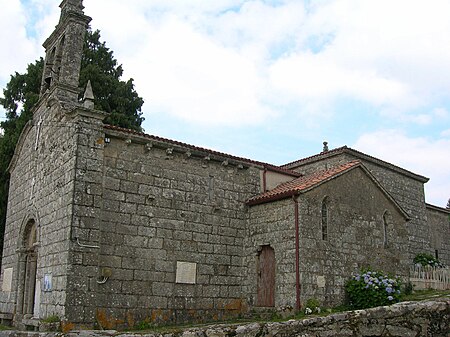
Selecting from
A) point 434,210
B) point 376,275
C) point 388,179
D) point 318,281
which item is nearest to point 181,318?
point 318,281

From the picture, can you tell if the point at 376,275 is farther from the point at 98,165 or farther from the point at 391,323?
the point at 391,323

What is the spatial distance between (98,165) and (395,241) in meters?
10.1

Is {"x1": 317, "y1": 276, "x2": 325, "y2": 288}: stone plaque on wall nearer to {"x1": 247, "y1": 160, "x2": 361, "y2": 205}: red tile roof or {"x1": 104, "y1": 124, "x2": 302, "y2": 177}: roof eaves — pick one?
{"x1": 247, "y1": 160, "x2": 361, "y2": 205}: red tile roof

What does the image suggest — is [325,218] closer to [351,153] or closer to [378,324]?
[351,153]

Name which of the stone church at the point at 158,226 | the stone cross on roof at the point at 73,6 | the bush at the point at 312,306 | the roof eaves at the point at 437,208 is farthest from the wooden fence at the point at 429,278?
the stone cross on roof at the point at 73,6

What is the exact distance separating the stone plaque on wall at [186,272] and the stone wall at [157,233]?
1.1 inches

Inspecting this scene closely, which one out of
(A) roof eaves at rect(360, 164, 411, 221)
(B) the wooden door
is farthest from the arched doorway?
(A) roof eaves at rect(360, 164, 411, 221)

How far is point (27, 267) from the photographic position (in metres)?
15.3

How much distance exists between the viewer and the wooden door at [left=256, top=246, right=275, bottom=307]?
1424 cm

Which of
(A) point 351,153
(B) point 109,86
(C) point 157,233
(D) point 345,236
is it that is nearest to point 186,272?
(C) point 157,233

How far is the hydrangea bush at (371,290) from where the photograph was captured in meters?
13.3

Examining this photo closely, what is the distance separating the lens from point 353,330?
17.5ft

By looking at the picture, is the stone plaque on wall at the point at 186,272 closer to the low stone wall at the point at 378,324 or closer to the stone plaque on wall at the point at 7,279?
the stone plaque on wall at the point at 7,279

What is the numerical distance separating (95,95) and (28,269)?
36.8 ft
